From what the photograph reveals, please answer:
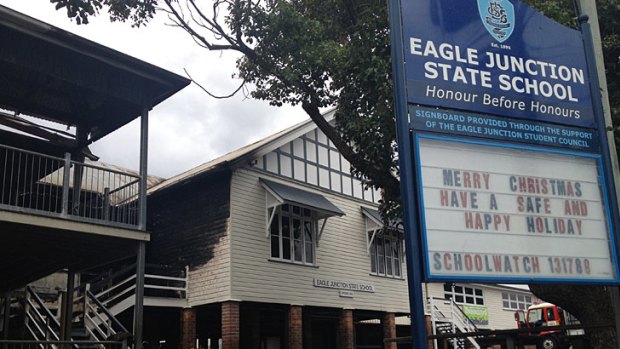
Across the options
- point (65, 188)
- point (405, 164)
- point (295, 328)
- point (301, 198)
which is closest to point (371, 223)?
point (301, 198)

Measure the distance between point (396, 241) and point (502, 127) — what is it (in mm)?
21392

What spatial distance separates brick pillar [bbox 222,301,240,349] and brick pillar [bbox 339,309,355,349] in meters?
5.30

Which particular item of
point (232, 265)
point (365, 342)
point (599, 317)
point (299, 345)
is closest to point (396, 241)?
point (365, 342)

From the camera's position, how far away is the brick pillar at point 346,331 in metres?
24.0

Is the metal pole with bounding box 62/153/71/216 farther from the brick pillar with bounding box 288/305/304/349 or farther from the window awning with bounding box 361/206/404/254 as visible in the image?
the window awning with bounding box 361/206/404/254

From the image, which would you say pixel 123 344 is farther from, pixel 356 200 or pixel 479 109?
pixel 356 200

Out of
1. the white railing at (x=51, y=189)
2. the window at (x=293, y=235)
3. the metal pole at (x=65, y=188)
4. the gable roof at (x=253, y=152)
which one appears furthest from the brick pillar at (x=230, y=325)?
the metal pole at (x=65, y=188)

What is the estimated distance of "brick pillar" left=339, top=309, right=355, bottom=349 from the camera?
24.0 meters

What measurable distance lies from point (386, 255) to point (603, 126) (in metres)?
20.2

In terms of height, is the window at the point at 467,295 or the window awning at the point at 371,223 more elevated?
the window awning at the point at 371,223

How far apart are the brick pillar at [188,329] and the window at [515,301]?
77.3 ft

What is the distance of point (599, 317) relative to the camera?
39.7 ft

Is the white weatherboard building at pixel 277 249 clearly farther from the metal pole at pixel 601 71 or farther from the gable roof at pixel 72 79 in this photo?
the metal pole at pixel 601 71

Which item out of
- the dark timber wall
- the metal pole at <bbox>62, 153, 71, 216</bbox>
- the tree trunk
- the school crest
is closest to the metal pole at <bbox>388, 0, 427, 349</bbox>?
the school crest
